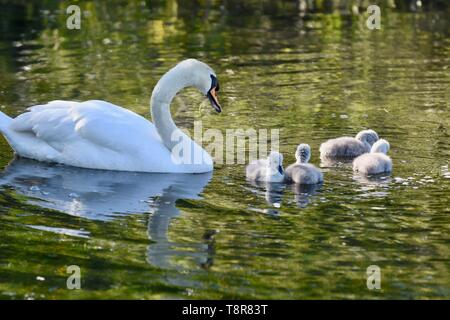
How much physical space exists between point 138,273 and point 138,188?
290 cm

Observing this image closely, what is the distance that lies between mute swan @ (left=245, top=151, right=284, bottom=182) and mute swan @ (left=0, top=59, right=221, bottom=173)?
672 mm

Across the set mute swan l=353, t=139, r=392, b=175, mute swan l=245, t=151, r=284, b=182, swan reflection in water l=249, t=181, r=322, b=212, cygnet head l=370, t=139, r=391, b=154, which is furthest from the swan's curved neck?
cygnet head l=370, t=139, r=391, b=154

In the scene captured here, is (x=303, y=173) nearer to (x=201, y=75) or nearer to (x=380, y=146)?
(x=380, y=146)

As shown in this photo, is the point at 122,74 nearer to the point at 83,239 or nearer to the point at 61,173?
the point at 61,173

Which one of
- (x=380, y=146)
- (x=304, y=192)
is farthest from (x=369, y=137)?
(x=304, y=192)

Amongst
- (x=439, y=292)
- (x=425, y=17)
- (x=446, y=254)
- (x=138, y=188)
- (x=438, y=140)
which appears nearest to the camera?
(x=439, y=292)

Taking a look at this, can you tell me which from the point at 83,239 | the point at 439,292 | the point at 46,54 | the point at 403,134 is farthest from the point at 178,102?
the point at 439,292

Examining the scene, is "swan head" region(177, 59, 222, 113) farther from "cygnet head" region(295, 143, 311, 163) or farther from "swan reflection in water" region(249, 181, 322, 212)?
"swan reflection in water" region(249, 181, 322, 212)

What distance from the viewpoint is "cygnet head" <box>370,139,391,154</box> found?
11867 mm

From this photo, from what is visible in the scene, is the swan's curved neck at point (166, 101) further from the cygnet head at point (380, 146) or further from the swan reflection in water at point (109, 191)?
the cygnet head at point (380, 146)

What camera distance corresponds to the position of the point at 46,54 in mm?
19344

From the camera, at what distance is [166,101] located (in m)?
12.0

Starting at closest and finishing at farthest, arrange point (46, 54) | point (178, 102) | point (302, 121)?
1. point (302, 121)
2. point (178, 102)
3. point (46, 54)


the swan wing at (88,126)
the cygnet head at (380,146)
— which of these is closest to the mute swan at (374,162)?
the cygnet head at (380,146)
